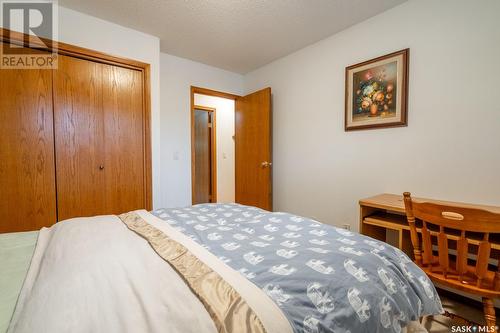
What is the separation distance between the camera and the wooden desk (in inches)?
65.1

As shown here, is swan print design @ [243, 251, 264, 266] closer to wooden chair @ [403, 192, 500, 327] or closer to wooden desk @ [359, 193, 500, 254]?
wooden chair @ [403, 192, 500, 327]

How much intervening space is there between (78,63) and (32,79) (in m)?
0.39

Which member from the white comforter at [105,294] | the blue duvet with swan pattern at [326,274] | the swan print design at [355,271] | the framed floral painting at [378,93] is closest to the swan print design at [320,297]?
the blue duvet with swan pattern at [326,274]

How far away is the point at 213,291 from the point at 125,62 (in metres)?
2.53

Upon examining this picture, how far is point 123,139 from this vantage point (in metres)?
2.40

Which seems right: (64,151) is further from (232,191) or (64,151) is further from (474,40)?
(474,40)

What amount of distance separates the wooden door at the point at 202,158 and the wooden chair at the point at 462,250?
3789 millimetres

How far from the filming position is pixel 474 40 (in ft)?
5.38

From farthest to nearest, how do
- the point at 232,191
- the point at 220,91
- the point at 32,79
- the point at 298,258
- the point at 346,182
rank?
the point at 232,191, the point at 220,91, the point at 346,182, the point at 32,79, the point at 298,258

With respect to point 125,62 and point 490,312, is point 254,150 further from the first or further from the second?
point 490,312

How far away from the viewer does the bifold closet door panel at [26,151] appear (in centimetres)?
188

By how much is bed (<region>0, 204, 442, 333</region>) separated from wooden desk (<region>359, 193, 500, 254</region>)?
29.7 inches

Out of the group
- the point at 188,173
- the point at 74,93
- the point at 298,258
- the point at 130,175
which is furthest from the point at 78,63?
the point at 298,258

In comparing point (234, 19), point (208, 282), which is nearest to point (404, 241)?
point (208, 282)
